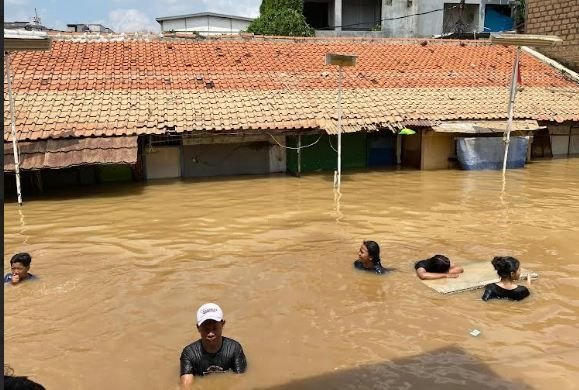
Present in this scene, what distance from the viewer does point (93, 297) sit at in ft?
22.1

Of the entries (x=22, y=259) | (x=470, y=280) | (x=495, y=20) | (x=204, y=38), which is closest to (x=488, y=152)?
(x=470, y=280)

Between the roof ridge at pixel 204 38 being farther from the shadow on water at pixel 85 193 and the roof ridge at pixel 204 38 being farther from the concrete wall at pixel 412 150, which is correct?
the shadow on water at pixel 85 193

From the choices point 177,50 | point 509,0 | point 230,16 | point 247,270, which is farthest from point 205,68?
point 509,0

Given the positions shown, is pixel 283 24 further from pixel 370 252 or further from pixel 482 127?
pixel 370 252

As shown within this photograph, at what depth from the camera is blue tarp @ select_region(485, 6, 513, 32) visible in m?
31.0

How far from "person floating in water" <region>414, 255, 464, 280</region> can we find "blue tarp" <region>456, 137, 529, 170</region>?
28.8 ft

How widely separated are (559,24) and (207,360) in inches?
798

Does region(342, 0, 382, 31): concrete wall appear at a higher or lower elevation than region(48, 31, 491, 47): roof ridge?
higher

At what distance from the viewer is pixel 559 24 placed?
65.3 ft

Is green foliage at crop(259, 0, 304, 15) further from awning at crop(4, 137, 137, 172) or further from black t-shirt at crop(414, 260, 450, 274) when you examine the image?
black t-shirt at crop(414, 260, 450, 274)

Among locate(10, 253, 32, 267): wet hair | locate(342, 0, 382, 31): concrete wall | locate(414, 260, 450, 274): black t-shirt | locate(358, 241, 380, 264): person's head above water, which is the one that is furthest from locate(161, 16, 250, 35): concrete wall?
locate(414, 260, 450, 274): black t-shirt

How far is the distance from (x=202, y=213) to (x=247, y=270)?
11.5 feet

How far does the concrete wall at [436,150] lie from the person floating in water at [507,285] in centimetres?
941

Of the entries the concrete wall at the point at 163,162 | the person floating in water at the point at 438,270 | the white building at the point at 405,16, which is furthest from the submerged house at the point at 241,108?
the white building at the point at 405,16
